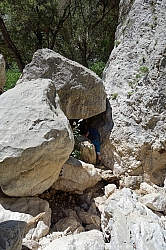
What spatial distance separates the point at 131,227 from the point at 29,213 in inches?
68.3

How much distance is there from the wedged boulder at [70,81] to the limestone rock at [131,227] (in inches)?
111

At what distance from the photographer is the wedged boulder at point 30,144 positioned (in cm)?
362

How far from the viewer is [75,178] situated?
4.59 m

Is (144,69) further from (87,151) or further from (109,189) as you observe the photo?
(109,189)

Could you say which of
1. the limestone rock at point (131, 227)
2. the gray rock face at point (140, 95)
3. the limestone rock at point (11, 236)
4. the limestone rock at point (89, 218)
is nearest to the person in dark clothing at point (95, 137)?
the gray rock face at point (140, 95)

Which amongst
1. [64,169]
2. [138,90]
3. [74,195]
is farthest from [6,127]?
[138,90]

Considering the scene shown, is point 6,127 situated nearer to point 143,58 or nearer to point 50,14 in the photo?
point 143,58

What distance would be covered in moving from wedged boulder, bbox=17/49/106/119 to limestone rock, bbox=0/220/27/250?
3.38 m

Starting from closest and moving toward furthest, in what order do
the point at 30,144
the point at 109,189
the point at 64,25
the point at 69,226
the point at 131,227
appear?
the point at 131,227 → the point at 30,144 → the point at 69,226 → the point at 109,189 → the point at 64,25

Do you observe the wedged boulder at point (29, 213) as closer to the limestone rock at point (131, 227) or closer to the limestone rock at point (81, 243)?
A: the limestone rock at point (81, 243)

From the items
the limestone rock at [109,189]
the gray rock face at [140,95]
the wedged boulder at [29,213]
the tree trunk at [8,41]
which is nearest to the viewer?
the wedged boulder at [29,213]

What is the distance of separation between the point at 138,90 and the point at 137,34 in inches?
76.1

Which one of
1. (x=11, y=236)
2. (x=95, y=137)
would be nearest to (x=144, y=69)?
(x=95, y=137)

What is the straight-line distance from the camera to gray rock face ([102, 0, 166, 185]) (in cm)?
526
